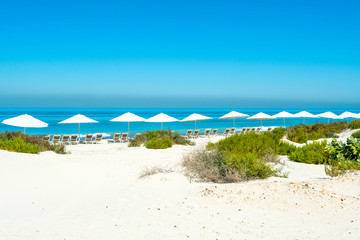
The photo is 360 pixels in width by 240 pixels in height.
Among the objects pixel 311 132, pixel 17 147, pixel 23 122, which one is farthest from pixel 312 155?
pixel 23 122

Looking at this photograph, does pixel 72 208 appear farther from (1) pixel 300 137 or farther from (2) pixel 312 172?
(1) pixel 300 137

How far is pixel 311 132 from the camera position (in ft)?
55.9

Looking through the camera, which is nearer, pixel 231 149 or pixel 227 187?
pixel 227 187

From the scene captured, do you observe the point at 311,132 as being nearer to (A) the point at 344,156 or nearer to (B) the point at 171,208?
(A) the point at 344,156

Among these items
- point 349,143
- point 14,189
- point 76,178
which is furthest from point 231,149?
point 14,189

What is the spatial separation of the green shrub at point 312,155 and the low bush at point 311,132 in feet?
12.2

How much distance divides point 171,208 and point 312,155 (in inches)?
211

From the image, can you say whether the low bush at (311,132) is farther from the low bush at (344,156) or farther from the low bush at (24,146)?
the low bush at (24,146)

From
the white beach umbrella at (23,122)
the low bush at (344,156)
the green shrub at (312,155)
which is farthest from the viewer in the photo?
the white beach umbrella at (23,122)

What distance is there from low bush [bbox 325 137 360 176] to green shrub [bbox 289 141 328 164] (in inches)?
36.7

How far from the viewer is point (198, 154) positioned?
7.38 metres

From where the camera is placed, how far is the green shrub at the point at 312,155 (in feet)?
27.9

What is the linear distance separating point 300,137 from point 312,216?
11.2 meters

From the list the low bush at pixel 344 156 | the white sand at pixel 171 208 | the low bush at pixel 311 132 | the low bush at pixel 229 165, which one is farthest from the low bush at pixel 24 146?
the low bush at pixel 311 132
